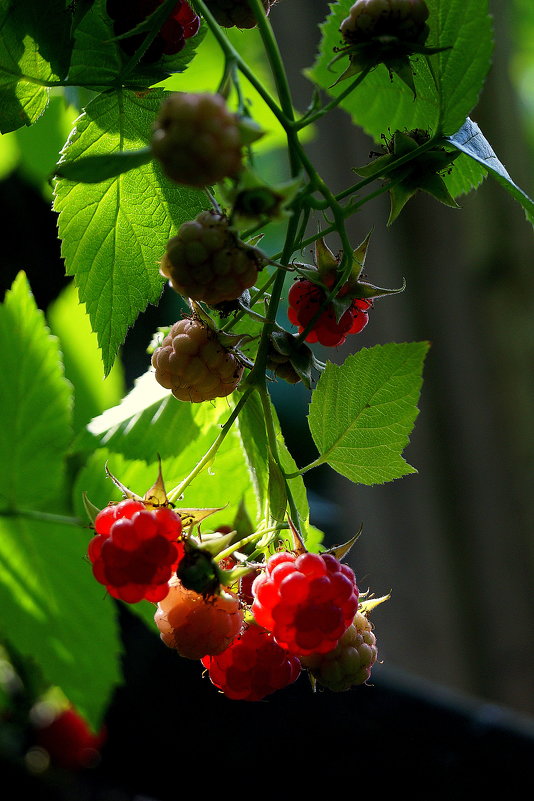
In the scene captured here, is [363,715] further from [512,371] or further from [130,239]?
[512,371]

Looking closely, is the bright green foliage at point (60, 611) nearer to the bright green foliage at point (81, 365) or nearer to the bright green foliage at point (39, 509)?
the bright green foliage at point (39, 509)

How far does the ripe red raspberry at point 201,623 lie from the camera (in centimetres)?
31

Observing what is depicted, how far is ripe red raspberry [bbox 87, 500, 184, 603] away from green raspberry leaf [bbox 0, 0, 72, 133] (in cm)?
18

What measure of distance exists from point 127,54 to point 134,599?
22 centimetres

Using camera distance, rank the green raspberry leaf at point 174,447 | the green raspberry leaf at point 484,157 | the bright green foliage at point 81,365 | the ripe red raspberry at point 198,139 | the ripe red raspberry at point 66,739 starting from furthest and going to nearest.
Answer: the ripe red raspberry at point 66,739 → the bright green foliage at point 81,365 → the green raspberry leaf at point 174,447 → the green raspberry leaf at point 484,157 → the ripe red raspberry at point 198,139

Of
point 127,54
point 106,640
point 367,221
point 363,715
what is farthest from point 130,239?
point 367,221

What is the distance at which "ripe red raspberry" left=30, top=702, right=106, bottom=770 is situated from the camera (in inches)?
36.7

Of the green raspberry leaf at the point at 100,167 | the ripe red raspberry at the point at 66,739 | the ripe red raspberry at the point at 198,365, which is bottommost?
the ripe red raspberry at the point at 66,739

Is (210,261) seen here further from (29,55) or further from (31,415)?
(31,415)

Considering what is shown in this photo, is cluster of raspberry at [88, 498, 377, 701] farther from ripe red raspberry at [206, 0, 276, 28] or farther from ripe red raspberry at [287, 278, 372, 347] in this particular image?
ripe red raspberry at [206, 0, 276, 28]

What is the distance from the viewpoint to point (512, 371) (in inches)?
63.9

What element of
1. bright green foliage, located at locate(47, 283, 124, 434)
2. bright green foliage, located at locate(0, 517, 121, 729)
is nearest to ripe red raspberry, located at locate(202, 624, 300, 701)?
bright green foliage, located at locate(0, 517, 121, 729)

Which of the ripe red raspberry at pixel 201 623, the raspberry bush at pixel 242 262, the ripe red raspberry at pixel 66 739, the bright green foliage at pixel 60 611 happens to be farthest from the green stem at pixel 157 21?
the ripe red raspberry at pixel 66 739

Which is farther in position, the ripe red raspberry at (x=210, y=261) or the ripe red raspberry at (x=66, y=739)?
the ripe red raspberry at (x=66, y=739)
